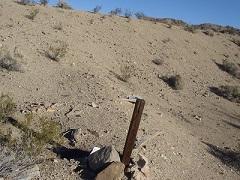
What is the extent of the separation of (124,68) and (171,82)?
236cm

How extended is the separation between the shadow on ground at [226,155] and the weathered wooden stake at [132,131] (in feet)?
14.1

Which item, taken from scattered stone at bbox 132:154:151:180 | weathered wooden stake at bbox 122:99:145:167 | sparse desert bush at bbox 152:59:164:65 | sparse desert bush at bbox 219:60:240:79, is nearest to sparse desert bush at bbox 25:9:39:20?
sparse desert bush at bbox 152:59:164:65

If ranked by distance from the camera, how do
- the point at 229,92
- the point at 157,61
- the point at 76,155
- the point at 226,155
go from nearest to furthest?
1. the point at 76,155
2. the point at 226,155
3. the point at 229,92
4. the point at 157,61

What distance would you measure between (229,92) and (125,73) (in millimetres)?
6144

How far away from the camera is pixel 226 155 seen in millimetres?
14406

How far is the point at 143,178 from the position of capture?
1029 cm

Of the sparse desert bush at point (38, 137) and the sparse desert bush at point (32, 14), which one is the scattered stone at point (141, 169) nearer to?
the sparse desert bush at point (38, 137)

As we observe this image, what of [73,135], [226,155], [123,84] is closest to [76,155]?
[73,135]

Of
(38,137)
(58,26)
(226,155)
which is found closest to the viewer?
(38,137)

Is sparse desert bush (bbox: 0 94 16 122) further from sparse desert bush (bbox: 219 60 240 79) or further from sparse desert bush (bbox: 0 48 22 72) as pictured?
sparse desert bush (bbox: 219 60 240 79)

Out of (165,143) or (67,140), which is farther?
(165,143)

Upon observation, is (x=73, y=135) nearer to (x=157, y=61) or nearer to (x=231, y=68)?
(x=157, y=61)

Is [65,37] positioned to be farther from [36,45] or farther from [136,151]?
[136,151]

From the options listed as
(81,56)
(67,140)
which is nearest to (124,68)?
(81,56)
